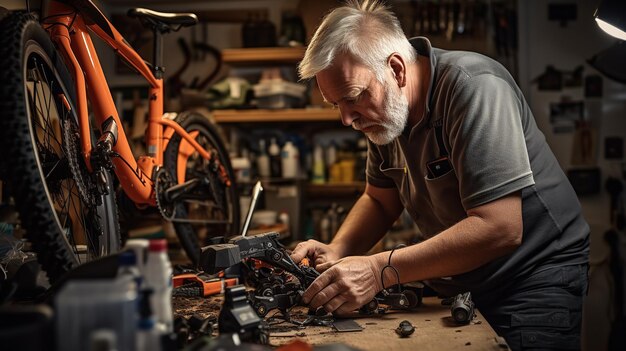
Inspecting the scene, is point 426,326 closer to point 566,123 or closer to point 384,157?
point 384,157

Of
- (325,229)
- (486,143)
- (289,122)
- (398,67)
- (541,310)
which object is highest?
(398,67)

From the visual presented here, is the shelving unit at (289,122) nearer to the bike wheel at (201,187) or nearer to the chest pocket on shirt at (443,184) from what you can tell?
the bike wheel at (201,187)

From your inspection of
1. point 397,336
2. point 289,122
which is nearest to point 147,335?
point 397,336

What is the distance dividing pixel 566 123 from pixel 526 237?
2.82 m

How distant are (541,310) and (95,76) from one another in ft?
4.57

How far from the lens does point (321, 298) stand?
56.6 inches

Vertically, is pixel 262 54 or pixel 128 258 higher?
pixel 262 54

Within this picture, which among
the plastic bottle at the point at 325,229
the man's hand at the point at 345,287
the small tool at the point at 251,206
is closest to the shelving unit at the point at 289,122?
the plastic bottle at the point at 325,229

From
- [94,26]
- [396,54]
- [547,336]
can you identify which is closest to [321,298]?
[547,336]

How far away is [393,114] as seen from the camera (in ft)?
5.48

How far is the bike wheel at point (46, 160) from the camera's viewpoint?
45.5 inches

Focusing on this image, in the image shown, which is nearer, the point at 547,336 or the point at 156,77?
the point at 547,336

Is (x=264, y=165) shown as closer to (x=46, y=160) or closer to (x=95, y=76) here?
(x=95, y=76)

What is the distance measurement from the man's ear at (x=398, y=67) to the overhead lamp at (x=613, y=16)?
72cm
